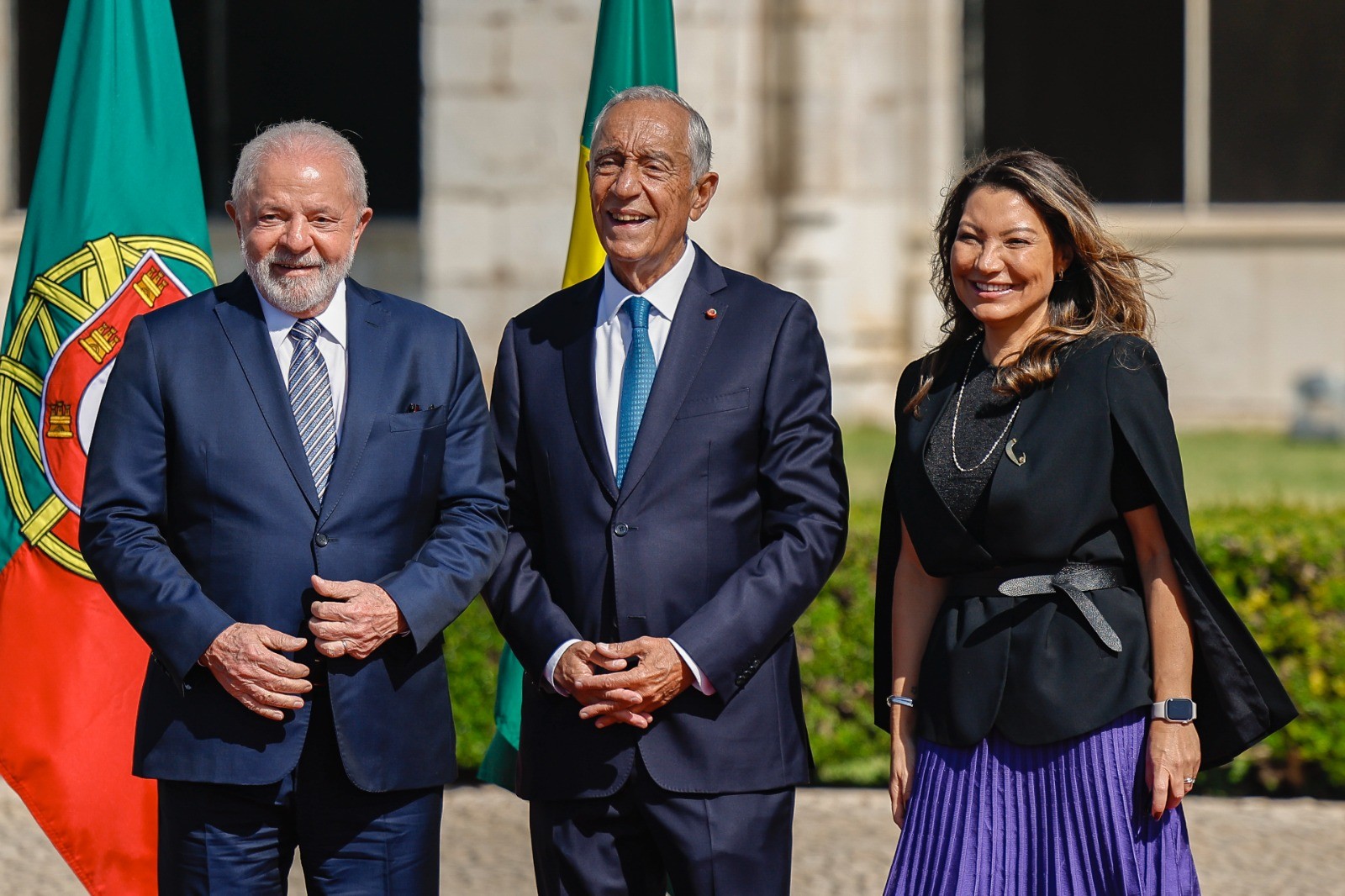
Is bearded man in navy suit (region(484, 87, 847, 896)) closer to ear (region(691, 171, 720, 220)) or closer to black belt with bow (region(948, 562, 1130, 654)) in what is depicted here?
ear (region(691, 171, 720, 220))

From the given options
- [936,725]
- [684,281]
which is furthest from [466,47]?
[936,725]

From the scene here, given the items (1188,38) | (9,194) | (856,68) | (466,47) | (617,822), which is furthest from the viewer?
(9,194)

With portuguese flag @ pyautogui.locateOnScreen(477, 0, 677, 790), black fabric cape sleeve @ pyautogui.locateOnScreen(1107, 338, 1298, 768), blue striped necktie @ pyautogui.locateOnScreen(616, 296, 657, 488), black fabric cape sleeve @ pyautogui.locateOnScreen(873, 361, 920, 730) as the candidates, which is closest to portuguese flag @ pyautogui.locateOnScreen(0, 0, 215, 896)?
portuguese flag @ pyautogui.locateOnScreen(477, 0, 677, 790)

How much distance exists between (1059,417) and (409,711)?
4.72ft

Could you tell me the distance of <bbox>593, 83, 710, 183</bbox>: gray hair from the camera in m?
3.53

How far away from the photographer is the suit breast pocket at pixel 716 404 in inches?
137

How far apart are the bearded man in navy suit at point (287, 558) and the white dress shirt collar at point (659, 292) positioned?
0.45 metres

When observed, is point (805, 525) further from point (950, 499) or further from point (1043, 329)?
point (1043, 329)

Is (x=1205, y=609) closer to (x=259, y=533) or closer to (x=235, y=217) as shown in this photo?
(x=259, y=533)

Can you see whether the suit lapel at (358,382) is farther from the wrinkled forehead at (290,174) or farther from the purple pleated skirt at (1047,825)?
the purple pleated skirt at (1047,825)

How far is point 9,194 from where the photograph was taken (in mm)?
13430

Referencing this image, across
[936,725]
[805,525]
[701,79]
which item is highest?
[701,79]

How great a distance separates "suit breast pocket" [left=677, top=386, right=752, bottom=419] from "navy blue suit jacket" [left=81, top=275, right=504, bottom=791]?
1.55 ft

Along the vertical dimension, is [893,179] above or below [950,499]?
above
